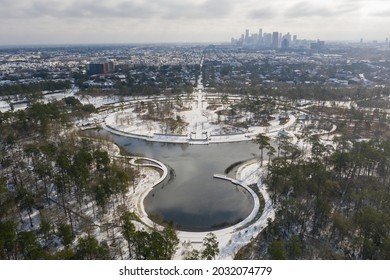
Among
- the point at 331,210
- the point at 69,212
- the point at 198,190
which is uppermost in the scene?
the point at 331,210

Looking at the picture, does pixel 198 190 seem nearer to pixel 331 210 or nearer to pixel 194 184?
pixel 194 184

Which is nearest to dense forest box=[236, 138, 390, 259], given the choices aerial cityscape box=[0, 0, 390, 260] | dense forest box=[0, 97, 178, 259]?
aerial cityscape box=[0, 0, 390, 260]

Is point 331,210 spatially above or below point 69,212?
above

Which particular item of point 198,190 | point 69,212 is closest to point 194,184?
point 198,190

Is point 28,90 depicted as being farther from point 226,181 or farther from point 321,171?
point 321,171

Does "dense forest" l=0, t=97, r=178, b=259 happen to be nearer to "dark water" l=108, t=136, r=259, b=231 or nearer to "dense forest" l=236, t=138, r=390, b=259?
"dark water" l=108, t=136, r=259, b=231

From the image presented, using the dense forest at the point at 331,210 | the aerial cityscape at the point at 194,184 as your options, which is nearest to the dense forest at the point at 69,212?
the aerial cityscape at the point at 194,184

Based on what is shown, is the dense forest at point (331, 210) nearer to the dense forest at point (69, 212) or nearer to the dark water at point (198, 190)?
the dark water at point (198, 190)

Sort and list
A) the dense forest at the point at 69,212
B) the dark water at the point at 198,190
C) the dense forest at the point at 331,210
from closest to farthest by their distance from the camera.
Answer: the dense forest at the point at 69,212
the dense forest at the point at 331,210
the dark water at the point at 198,190
